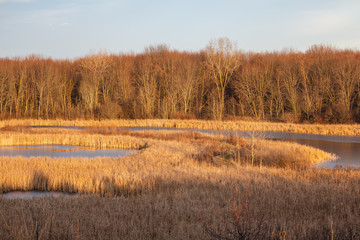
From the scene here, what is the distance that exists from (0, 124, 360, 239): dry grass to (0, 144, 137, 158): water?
3.30 meters

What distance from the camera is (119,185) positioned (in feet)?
31.5

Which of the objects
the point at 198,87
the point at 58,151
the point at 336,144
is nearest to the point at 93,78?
the point at 198,87

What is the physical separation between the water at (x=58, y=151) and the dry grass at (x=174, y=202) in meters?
3.30

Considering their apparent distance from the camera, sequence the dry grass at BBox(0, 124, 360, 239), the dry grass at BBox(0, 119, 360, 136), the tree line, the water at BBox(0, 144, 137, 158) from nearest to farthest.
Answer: the dry grass at BBox(0, 124, 360, 239) < the water at BBox(0, 144, 137, 158) < the dry grass at BBox(0, 119, 360, 136) < the tree line

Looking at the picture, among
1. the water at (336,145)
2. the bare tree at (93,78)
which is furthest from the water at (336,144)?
the bare tree at (93,78)

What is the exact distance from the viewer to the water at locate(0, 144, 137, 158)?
56.4 ft

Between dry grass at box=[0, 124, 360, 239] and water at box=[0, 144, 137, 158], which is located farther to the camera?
water at box=[0, 144, 137, 158]

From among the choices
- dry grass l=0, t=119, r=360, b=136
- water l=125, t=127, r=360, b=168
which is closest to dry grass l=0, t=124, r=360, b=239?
water l=125, t=127, r=360, b=168

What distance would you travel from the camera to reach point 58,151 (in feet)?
60.8

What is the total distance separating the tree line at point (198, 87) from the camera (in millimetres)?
37719

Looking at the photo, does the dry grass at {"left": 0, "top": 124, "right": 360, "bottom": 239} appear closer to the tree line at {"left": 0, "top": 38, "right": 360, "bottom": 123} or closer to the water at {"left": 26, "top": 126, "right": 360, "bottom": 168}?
the water at {"left": 26, "top": 126, "right": 360, "bottom": 168}

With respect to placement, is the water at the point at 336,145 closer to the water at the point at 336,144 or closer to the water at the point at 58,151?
the water at the point at 336,144

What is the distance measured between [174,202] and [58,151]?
12.7 metres

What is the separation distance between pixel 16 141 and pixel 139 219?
59.3 feet
